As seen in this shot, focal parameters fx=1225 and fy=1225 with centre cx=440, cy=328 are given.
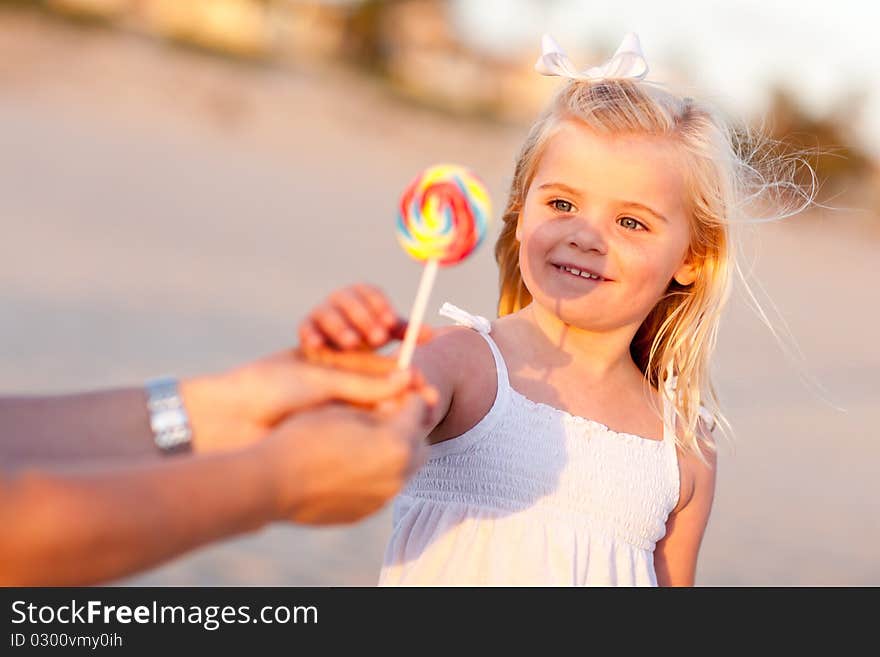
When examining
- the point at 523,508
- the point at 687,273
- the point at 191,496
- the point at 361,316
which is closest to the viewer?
the point at 191,496

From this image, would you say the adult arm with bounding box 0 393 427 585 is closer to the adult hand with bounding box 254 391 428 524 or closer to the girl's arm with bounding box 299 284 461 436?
the adult hand with bounding box 254 391 428 524

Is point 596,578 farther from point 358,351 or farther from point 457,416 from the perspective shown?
point 358,351

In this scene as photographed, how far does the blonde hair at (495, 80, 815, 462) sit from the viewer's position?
3275 mm

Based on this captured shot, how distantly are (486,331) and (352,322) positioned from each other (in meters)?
0.79

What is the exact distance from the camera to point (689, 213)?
3.36m

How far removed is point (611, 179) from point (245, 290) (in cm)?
1075

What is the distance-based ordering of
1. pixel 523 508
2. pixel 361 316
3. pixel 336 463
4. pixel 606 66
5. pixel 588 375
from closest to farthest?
pixel 336 463, pixel 361 316, pixel 523 508, pixel 588 375, pixel 606 66

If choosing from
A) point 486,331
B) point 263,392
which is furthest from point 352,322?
point 486,331

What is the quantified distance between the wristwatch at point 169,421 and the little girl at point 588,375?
2.02 ft

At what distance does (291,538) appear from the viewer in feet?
22.8

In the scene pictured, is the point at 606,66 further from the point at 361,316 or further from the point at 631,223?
the point at 361,316

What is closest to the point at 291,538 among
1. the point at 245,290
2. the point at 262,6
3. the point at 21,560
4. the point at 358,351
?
the point at 358,351

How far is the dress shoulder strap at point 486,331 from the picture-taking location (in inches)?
121

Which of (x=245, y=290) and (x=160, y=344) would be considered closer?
(x=160, y=344)
